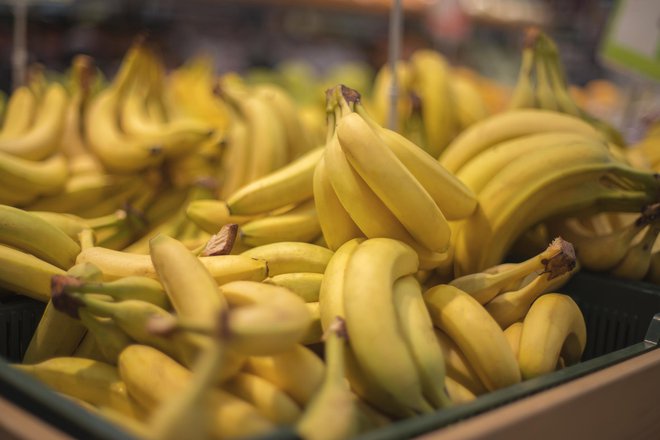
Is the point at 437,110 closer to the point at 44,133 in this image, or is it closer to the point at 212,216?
the point at 212,216

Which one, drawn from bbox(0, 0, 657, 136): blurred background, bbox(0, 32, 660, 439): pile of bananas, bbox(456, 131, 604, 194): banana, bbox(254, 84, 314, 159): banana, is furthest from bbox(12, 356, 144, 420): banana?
bbox(0, 0, 657, 136): blurred background

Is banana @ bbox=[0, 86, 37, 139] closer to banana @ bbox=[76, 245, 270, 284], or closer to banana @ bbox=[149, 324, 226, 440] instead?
banana @ bbox=[76, 245, 270, 284]

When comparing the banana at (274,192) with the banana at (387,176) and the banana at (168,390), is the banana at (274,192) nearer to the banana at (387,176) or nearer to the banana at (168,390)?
the banana at (387,176)

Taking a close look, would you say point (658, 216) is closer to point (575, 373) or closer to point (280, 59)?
point (575, 373)

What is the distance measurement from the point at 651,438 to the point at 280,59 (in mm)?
3543

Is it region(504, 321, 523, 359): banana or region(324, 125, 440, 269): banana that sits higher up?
region(324, 125, 440, 269): banana

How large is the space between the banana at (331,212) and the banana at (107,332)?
0.34 metres

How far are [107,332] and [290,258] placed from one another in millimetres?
306

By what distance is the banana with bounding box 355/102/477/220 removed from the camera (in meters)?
1.01

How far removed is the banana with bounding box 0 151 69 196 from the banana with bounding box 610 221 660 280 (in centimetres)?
113

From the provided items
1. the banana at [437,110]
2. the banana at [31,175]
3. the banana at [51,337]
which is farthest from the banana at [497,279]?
the banana at [31,175]

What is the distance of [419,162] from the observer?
1.02 meters

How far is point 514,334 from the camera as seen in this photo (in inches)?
38.2

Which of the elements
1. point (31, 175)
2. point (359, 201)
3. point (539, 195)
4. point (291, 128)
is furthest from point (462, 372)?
point (31, 175)
